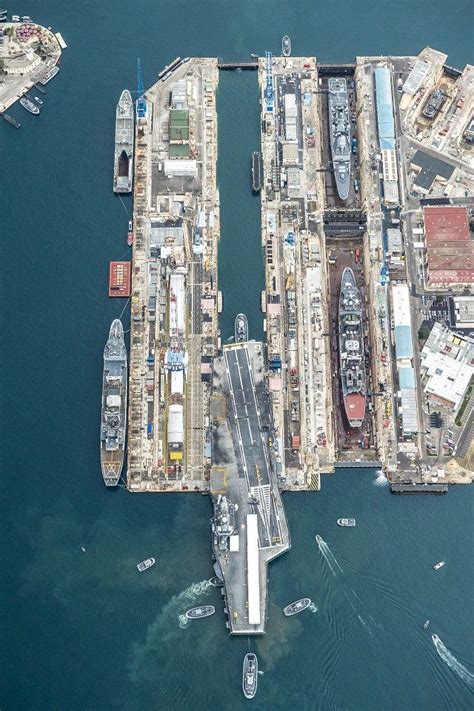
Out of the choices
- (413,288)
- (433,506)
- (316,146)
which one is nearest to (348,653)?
(433,506)

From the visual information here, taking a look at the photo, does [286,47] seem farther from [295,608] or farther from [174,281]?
[295,608]

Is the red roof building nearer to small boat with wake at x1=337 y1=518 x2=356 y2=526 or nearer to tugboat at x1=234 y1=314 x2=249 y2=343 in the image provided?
Result: tugboat at x1=234 y1=314 x2=249 y2=343

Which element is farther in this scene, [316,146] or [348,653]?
[316,146]

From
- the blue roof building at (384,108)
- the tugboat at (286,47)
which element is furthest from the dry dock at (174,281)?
the blue roof building at (384,108)

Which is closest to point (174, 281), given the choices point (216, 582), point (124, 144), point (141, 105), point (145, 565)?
point (124, 144)

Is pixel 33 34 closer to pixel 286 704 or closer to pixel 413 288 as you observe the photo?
pixel 413 288

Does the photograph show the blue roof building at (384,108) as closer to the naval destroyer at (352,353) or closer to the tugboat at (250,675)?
the naval destroyer at (352,353)
